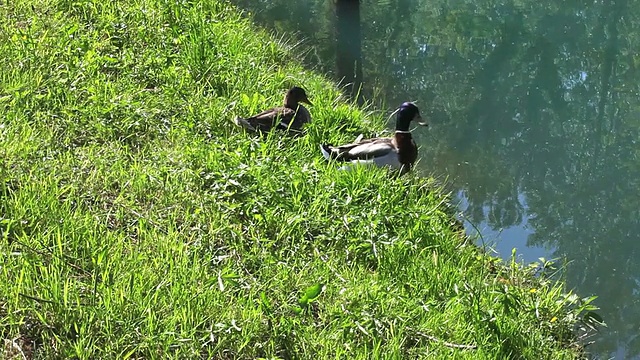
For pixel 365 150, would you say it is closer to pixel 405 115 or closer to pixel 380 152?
pixel 380 152

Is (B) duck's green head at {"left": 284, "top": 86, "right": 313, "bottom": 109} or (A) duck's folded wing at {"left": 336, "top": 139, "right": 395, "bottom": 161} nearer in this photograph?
(A) duck's folded wing at {"left": 336, "top": 139, "right": 395, "bottom": 161}

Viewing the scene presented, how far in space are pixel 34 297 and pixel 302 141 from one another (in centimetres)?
292

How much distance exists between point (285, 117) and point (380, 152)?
31.8 inches

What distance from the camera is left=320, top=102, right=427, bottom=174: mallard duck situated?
205 inches

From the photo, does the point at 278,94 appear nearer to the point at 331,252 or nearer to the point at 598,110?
the point at 331,252

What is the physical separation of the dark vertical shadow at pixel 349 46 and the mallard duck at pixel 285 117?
1.53 metres

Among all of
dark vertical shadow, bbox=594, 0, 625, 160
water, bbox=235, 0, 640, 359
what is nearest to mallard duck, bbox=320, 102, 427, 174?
water, bbox=235, 0, 640, 359

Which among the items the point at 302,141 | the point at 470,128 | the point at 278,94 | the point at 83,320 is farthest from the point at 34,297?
the point at 470,128

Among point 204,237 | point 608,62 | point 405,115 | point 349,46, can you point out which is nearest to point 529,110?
point 608,62

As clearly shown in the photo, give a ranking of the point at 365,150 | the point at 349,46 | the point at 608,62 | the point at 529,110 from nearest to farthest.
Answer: the point at 365,150 → the point at 529,110 → the point at 349,46 → the point at 608,62

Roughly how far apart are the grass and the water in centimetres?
69

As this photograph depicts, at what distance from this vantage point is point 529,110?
7.97 meters

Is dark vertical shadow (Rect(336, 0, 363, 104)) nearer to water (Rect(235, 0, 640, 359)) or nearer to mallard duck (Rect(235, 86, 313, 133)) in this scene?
water (Rect(235, 0, 640, 359))

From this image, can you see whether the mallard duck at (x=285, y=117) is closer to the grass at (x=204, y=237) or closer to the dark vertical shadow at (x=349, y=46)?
the grass at (x=204, y=237)
